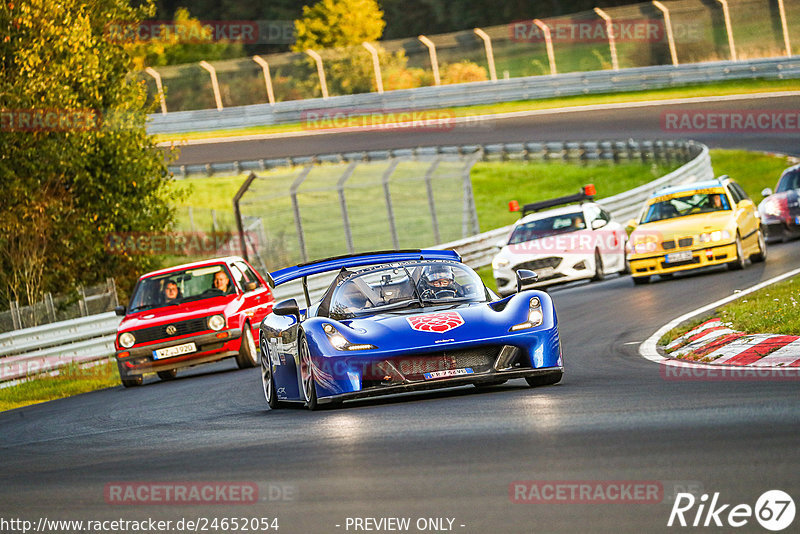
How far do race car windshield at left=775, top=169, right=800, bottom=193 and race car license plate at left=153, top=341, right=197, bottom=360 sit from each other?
37.6 feet

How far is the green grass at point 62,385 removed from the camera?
58.7 ft

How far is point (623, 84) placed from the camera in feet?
149

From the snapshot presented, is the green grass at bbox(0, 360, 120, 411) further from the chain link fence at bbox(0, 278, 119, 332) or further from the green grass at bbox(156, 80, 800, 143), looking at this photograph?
the green grass at bbox(156, 80, 800, 143)

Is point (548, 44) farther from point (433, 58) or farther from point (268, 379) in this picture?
point (268, 379)

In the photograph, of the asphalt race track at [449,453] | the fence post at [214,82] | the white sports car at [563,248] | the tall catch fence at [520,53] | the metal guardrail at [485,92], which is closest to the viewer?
the asphalt race track at [449,453]

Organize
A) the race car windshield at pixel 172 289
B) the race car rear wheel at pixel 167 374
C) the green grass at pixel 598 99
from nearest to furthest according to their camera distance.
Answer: the race car windshield at pixel 172 289 → the race car rear wheel at pixel 167 374 → the green grass at pixel 598 99

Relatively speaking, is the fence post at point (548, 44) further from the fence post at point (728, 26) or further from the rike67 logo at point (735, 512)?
the rike67 logo at point (735, 512)

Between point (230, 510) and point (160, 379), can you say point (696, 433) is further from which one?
point (160, 379)

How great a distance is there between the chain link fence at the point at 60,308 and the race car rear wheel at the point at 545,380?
38.4ft

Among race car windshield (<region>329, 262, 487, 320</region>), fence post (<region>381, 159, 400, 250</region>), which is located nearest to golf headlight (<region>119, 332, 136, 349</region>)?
race car windshield (<region>329, 262, 487, 320</region>)

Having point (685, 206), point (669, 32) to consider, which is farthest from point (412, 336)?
point (669, 32)

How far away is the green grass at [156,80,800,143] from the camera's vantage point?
41625mm

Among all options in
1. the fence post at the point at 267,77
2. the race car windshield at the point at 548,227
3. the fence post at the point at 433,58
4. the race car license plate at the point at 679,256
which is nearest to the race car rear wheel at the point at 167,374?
the race car windshield at the point at 548,227

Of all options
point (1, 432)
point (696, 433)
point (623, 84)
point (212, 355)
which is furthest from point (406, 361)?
point (623, 84)
